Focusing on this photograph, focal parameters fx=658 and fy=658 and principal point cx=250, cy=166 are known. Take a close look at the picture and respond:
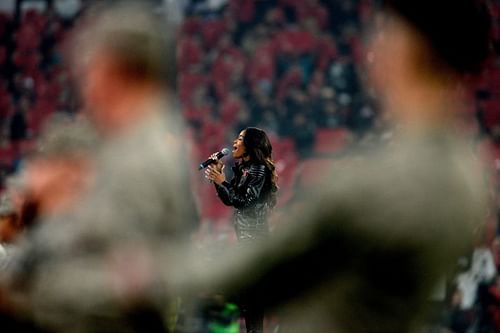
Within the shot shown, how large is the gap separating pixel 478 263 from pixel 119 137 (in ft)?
5.00

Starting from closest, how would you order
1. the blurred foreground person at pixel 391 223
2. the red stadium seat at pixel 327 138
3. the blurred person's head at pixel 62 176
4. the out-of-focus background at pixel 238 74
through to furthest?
1. the blurred foreground person at pixel 391 223
2. the blurred person's head at pixel 62 176
3. the red stadium seat at pixel 327 138
4. the out-of-focus background at pixel 238 74

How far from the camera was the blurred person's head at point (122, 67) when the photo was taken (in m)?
1.06

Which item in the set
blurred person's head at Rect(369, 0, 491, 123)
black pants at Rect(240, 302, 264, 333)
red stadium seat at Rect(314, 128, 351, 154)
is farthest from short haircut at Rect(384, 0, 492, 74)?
red stadium seat at Rect(314, 128, 351, 154)

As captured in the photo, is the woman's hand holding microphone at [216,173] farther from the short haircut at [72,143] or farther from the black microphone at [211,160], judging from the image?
the short haircut at [72,143]

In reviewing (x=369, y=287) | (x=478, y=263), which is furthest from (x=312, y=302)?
(x=478, y=263)

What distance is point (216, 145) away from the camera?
12.8ft

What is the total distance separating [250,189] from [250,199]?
12 mm

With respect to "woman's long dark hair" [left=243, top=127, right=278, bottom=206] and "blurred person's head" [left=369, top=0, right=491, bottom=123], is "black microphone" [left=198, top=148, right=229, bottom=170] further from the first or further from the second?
"blurred person's head" [left=369, top=0, right=491, bottom=123]

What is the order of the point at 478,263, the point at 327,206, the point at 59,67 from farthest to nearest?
1. the point at 59,67
2. the point at 478,263
3. the point at 327,206

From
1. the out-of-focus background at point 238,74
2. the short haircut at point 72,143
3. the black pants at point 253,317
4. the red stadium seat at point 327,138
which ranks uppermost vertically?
the out-of-focus background at point 238,74

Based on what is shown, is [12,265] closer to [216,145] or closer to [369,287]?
[369,287]

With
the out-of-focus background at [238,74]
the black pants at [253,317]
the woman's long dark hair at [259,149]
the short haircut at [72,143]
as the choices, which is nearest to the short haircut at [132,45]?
the short haircut at [72,143]

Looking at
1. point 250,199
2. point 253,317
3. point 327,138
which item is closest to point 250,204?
point 250,199

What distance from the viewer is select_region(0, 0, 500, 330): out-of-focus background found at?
3729 millimetres
